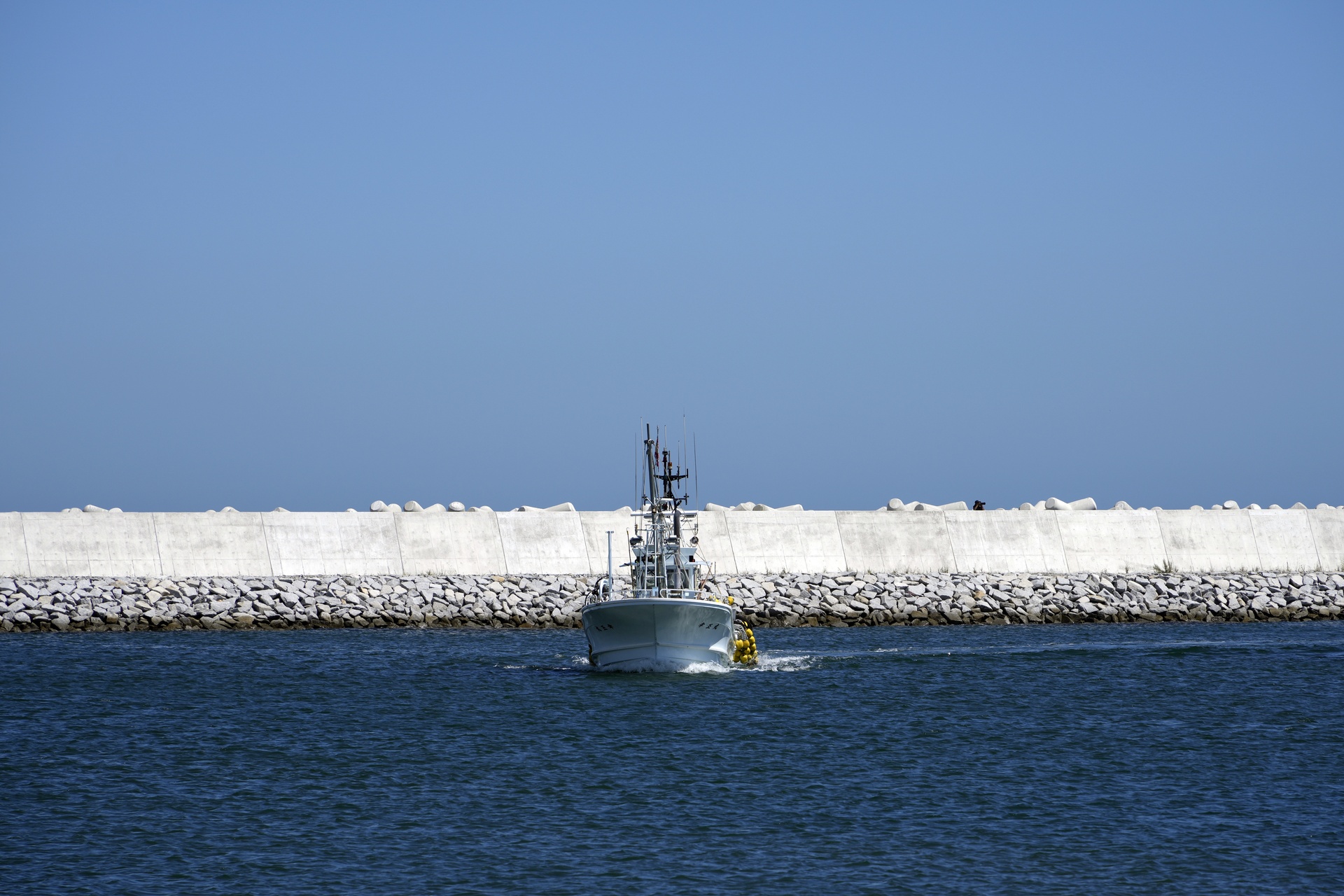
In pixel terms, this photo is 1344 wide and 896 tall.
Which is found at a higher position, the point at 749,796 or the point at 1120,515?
the point at 1120,515

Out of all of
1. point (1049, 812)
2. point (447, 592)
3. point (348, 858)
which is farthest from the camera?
point (447, 592)

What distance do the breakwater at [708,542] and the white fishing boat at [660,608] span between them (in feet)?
43.0

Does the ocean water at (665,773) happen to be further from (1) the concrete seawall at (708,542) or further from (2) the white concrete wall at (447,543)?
(2) the white concrete wall at (447,543)

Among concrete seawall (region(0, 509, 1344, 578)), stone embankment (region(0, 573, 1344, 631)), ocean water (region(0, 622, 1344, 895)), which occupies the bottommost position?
ocean water (region(0, 622, 1344, 895))

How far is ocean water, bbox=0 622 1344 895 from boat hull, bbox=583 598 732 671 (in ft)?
1.87

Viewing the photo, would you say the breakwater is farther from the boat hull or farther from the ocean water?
the boat hull

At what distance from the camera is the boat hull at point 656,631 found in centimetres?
3069

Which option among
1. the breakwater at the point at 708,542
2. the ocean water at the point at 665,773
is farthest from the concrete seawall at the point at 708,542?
the ocean water at the point at 665,773

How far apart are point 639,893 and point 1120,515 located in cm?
4027

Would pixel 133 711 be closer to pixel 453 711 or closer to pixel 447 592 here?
pixel 453 711

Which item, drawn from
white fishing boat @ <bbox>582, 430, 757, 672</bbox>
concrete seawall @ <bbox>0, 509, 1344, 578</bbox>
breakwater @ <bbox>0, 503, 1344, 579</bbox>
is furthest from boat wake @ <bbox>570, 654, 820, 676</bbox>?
concrete seawall @ <bbox>0, 509, 1344, 578</bbox>

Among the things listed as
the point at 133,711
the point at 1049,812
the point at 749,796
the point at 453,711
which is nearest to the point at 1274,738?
the point at 1049,812

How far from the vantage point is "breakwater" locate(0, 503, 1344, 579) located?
45281mm

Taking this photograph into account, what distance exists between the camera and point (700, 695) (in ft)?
99.4
